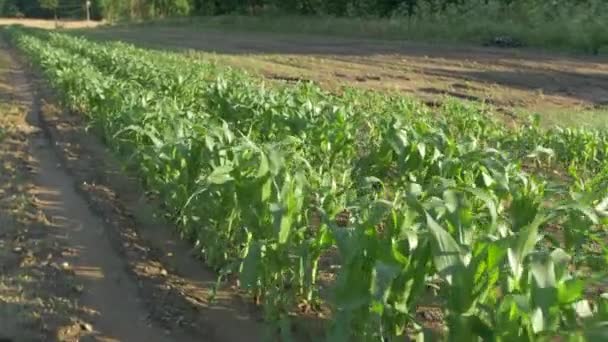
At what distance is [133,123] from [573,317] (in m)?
4.00

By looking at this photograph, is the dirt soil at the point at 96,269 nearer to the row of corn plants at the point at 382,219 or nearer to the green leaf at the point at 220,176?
the row of corn plants at the point at 382,219

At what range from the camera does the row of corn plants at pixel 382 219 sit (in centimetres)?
228

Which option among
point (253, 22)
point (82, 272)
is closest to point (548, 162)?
point (82, 272)

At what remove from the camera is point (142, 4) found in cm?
6138

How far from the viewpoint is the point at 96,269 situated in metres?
4.19

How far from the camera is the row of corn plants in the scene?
7.47 ft

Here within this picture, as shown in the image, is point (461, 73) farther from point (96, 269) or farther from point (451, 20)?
point (96, 269)

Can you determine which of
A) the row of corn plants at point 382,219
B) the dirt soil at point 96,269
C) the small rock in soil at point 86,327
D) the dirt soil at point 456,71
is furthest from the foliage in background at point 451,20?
the small rock in soil at point 86,327

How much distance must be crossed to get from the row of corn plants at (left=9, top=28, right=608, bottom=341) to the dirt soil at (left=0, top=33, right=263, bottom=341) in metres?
0.20

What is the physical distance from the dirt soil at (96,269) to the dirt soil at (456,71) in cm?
686

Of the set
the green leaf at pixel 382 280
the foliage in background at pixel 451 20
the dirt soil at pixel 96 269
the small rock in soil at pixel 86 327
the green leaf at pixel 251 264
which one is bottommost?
the small rock in soil at pixel 86 327

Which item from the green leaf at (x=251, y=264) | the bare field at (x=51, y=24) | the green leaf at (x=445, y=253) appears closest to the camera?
the green leaf at (x=445, y=253)

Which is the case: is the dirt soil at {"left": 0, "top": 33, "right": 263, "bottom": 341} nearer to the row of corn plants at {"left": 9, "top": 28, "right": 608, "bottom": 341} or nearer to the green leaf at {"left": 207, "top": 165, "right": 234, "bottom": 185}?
the row of corn plants at {"left": 9, "top": 28, "right": 608, "bottom": 341}

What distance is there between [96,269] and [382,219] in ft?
6.91
